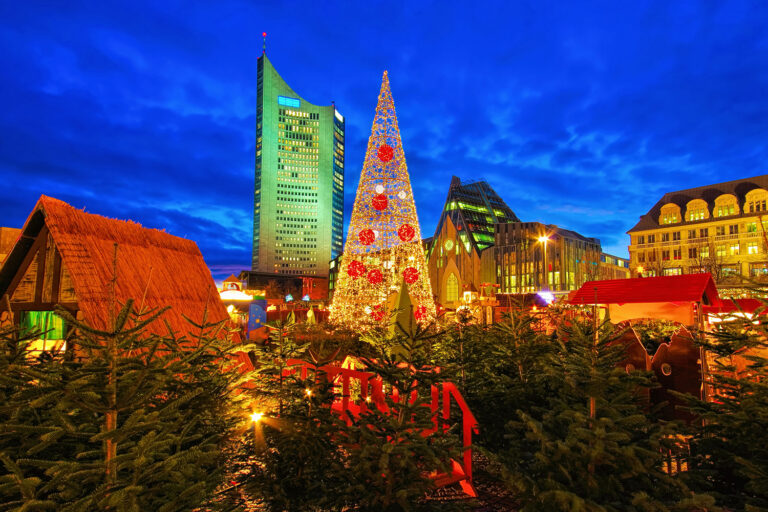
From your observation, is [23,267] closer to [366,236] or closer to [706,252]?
[366,236]

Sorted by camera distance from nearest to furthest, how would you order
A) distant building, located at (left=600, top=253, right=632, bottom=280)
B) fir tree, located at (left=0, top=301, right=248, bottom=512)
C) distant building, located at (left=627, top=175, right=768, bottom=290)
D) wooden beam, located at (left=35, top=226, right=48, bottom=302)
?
fir tree, located at (left=0, top=301, right=248, bottom=512), wooden beam, located at (left=35, top=226, right=48, bottom=302), distant building, located at (left=627, top=175, right=768, bottom=290), distant building, located at (left=600, top=253, right=632, bottom=280)

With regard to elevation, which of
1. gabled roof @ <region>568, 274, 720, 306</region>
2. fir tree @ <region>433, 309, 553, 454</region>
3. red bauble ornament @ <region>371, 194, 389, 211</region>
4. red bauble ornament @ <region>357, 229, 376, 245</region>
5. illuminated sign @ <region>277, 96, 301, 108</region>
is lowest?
fir tree @ <region>433, 309, 553, 454</region>

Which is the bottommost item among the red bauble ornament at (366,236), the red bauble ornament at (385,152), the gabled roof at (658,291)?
the gabled roof at (658,291)

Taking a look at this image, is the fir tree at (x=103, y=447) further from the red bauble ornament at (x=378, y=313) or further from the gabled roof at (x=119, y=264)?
the red bauble ornament at (x=378, y=313)

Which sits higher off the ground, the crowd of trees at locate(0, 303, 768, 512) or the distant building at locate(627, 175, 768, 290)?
the distant building at locate(627, 175, 768, 290)

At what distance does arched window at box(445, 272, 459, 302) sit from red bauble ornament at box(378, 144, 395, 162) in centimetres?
5433

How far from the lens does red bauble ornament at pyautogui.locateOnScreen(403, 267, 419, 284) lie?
1602cm

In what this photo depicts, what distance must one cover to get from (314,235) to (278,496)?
479ft

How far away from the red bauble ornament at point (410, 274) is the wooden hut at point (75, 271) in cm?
882

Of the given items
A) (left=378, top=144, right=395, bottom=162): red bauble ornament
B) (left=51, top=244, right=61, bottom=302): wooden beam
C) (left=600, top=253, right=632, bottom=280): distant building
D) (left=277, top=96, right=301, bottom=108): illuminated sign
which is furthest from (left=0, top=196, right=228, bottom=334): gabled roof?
(left=277, top=96, right=301, bottom=108): illuminated sign

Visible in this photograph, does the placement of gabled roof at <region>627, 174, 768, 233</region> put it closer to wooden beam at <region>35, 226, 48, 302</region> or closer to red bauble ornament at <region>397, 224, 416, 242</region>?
red bauble ornament at <region>397, 224, 416, 242</region>

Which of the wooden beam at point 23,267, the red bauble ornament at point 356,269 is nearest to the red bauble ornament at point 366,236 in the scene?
the red bauble ornament at point 356,269

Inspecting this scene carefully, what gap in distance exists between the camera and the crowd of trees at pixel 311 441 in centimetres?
258

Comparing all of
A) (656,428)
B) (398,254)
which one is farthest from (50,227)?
(398,254)
